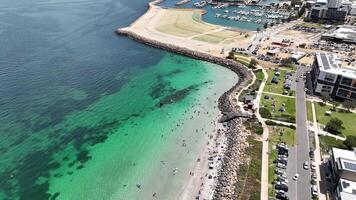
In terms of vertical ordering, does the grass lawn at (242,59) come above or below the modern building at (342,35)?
below

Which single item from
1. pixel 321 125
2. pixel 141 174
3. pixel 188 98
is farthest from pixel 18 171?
pixel 321 125

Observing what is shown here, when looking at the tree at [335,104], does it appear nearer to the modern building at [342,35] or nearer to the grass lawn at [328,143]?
the grass lawn at [328,143]

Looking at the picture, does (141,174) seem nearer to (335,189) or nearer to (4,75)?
(335,189)

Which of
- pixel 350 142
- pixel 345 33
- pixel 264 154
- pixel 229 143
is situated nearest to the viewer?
pixel 264 154

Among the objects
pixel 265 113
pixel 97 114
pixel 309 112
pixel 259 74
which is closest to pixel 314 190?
pixel 265 113

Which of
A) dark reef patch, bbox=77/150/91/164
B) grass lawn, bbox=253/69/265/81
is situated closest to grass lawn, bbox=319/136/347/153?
grass lawn, bbox=253/69/265/81

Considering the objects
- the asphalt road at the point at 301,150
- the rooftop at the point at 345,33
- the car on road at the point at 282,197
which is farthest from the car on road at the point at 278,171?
the rooftop at the point at 345,33

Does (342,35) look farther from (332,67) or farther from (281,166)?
(281,166)
